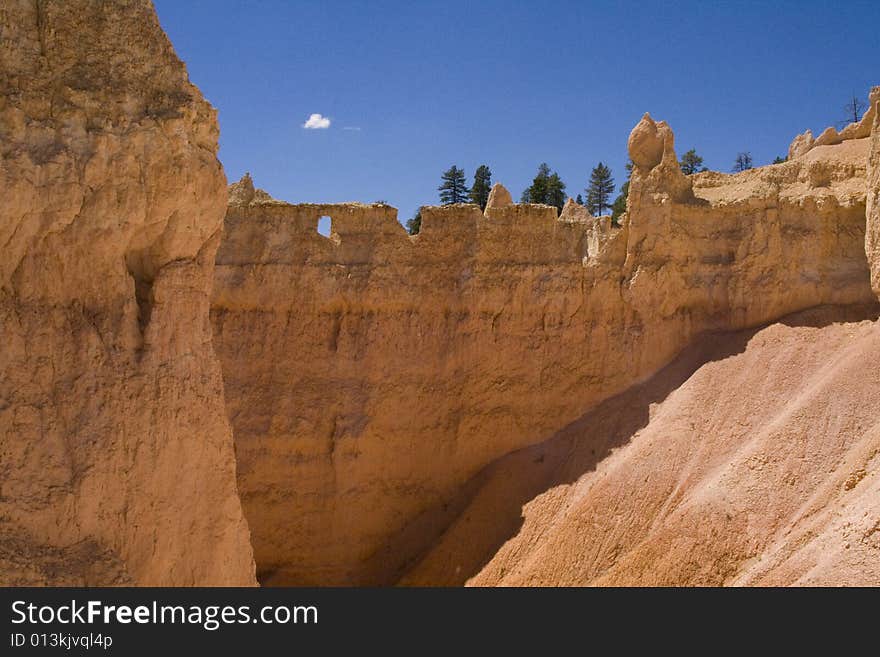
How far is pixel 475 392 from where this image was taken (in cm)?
2447

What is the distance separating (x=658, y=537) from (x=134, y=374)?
42.6 feet

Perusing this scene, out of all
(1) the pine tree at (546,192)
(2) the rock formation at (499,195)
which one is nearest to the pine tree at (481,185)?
(1) the pine tree at (546,192)

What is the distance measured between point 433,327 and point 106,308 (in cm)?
1498

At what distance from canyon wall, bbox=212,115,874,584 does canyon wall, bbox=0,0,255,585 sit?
1235cm

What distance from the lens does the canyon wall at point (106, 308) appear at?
362 inches

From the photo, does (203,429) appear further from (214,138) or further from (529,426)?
(529,426)

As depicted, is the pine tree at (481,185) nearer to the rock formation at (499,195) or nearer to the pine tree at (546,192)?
the pine tree at (546,192)

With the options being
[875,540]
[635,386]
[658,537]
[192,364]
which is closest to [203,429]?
[192,364]

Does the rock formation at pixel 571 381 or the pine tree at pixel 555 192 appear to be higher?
the pine tree at pixel 555 192

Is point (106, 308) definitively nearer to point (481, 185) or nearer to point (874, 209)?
point (874, 209)

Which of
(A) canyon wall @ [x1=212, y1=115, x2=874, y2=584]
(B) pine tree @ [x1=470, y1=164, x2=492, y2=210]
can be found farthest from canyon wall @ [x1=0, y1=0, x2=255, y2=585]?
(B) pine tree @ [x1=470, y1=164, x2=492, y2=210]

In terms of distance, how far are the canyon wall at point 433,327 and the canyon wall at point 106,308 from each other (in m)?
12.4

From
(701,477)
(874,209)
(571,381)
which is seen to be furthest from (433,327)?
(874,209)

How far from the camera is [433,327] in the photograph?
24688 mm
